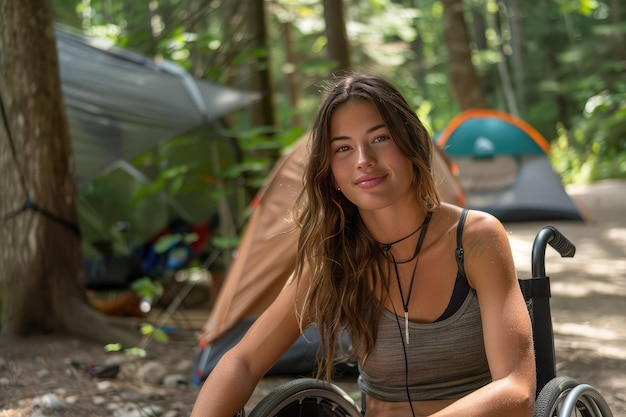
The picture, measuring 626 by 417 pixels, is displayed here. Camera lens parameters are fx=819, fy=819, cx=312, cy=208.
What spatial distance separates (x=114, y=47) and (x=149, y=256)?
6.40ft

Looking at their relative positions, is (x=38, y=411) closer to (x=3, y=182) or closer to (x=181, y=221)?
(x=3, y=182)

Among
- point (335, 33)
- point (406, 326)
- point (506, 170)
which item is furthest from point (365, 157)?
point (506, 170)

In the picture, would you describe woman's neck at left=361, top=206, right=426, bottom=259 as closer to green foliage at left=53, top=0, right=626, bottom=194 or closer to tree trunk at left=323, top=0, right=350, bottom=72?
green foliage at left=53, top=0, right=626, bottom=194

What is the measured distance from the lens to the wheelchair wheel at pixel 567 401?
1.87 metres

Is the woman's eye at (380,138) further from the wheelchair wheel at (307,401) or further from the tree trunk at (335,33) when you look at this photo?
the tree trunk at (335,33)

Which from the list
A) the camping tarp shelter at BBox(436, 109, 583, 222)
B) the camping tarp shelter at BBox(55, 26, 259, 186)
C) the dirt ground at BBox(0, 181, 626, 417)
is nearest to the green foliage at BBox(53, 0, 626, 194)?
the camping tarp shelter at BBox(55, 26, 259, 186)

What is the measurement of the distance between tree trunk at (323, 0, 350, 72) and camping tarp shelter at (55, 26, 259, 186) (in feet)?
7.39

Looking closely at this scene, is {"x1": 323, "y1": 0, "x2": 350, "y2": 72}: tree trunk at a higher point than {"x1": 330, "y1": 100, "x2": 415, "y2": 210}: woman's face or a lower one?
higher

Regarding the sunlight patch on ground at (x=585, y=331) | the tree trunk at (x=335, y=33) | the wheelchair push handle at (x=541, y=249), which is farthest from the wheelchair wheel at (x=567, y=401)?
the tree trunk at (x=335, y=33)

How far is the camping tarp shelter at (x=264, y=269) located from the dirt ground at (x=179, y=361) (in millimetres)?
225

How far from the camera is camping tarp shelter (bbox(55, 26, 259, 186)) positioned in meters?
6.08

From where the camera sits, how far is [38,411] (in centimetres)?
372

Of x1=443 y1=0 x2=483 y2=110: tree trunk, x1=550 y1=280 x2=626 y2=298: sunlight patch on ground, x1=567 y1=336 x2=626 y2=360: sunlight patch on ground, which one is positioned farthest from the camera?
x1=443 y1=0 x2=483 y2=110: tree trunk

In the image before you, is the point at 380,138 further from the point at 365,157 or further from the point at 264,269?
the point at 264,269
